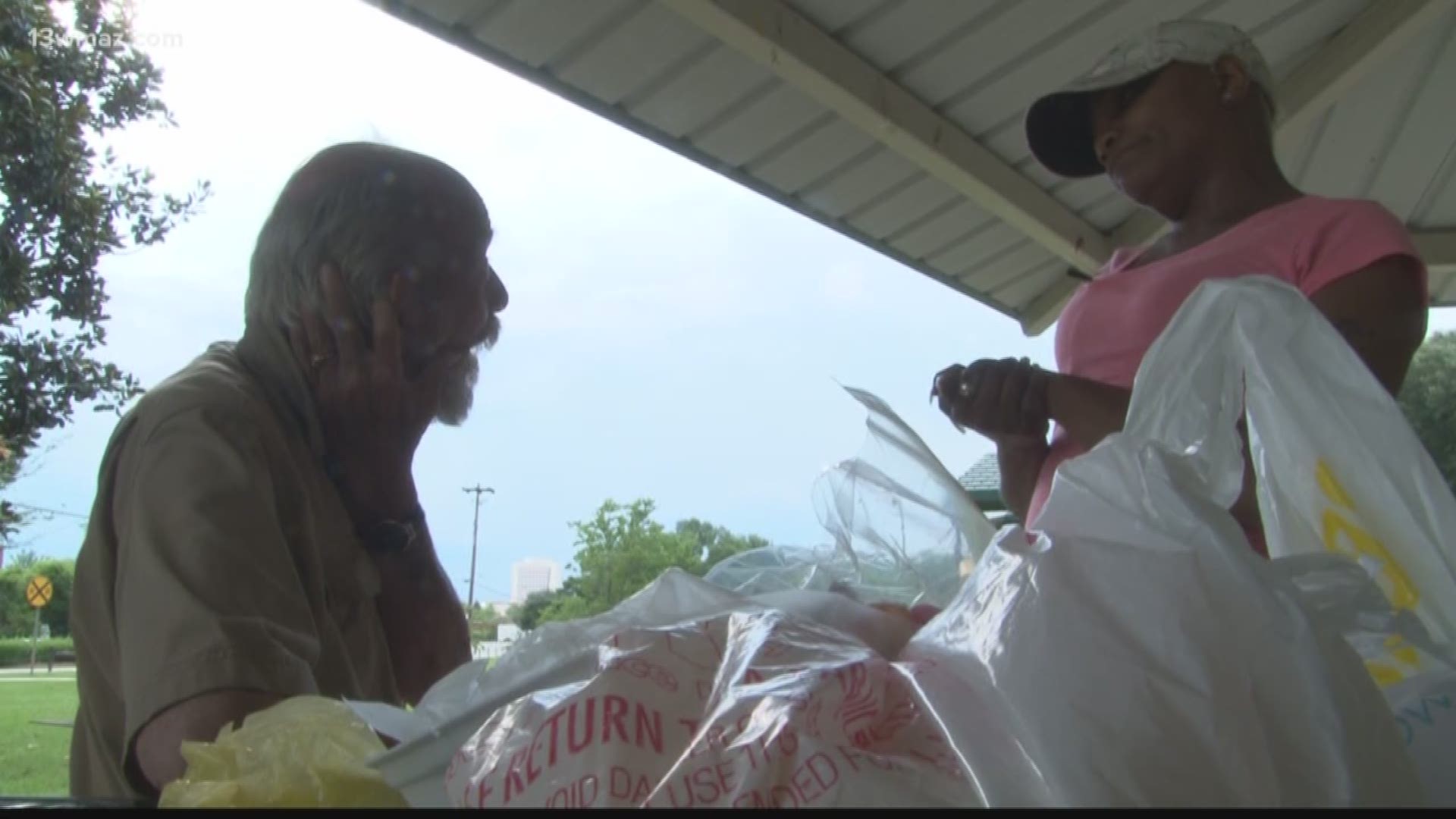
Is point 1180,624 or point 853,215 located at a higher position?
point 853,215

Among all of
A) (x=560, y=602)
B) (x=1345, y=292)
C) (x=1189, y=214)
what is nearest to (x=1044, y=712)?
(x=560, y=602)

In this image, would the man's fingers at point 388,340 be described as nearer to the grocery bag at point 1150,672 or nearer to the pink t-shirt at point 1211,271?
the pink t-shirt at point 1211,271

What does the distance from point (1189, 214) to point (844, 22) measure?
4.49 ft

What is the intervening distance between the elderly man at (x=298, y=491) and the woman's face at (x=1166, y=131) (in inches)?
30.4

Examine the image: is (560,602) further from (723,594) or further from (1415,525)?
(1415,525)

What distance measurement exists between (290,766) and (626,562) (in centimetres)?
100

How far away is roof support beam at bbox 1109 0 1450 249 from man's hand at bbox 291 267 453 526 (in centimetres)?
214

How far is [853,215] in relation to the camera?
10.5 feet

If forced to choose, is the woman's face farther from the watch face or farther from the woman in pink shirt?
Answer: the watch face

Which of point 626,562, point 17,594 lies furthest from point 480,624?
point 17,594

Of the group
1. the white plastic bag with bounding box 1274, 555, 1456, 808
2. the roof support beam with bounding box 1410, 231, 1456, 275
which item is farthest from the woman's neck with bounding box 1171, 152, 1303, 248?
the roof support beam with bounding box 1410, 231, 1456, 275

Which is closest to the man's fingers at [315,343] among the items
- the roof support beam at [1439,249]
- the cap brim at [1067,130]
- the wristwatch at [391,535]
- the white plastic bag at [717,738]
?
the wristwatch at [391,535]

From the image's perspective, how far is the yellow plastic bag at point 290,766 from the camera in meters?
0.38

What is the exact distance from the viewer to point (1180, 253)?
3.64 ft
